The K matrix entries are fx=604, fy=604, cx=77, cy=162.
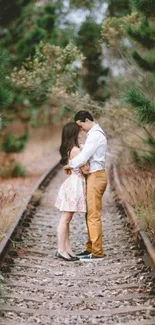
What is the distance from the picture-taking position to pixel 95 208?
801cm

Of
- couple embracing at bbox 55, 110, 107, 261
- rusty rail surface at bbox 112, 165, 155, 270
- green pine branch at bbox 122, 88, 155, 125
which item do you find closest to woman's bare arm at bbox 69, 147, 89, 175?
couple embracing at bbox 55, 110, 107, 261

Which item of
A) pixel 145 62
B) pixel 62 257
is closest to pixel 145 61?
pixel 145 62

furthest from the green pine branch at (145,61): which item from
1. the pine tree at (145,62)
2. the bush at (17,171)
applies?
the bush at (17,171)

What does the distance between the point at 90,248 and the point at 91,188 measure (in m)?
0.89

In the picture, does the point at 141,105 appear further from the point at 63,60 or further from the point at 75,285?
the point at 63,60

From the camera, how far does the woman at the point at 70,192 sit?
7922 millimetres

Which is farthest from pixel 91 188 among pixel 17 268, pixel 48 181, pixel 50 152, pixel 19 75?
pixel 50 152

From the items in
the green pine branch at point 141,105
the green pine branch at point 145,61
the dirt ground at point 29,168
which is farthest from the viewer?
the green pine branch at point 145,61

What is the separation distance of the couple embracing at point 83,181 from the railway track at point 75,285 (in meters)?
0.26

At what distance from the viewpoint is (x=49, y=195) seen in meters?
13.9

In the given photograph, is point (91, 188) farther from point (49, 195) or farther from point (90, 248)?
point (49, 195)

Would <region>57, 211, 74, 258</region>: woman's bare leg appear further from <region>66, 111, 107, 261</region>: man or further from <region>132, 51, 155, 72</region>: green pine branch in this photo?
<region>132, 51, 155, 72</region>: green pine branch

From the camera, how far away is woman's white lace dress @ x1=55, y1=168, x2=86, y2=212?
26.3 feet

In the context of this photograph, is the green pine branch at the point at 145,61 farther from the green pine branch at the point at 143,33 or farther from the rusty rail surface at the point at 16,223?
the rusty rail surface at the point at 16,223
